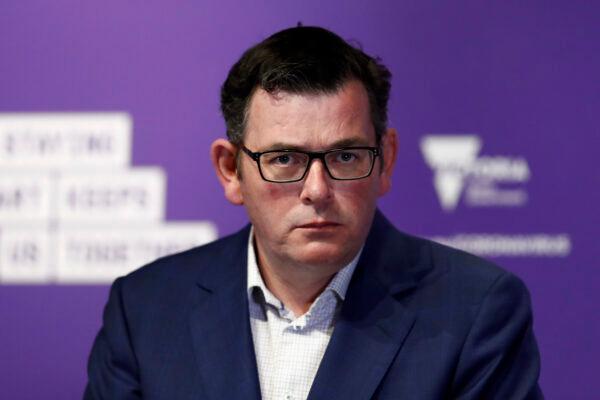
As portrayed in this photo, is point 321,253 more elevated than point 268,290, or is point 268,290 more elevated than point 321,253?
point 321,253

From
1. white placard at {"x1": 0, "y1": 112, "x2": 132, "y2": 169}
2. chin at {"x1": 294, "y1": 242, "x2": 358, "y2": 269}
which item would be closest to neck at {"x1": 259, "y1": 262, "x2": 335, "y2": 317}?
chin at {"x1": 294, "y1": 242, "x2": 358, "y2": 269}

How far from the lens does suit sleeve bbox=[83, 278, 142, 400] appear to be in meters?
2.14

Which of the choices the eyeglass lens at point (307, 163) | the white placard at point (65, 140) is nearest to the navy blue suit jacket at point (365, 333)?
the eyeglass lens at point (307, 163)

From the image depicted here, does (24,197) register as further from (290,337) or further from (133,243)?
(290,337)

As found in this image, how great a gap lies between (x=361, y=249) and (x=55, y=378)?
1314 mm

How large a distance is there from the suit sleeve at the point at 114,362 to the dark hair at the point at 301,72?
503 mm

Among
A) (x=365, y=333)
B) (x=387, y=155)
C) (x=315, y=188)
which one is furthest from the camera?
(x=387, y=155)

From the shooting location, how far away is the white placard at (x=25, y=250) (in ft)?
9.66

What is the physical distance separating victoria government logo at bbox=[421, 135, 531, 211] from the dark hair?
29.9 inches

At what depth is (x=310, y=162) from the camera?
1.94 m

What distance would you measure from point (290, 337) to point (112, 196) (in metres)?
1.06

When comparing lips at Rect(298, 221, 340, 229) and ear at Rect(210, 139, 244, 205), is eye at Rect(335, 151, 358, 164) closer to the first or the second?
lips at Rect(298, 221, 340, 229)

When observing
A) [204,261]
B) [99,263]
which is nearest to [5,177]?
[99,263]

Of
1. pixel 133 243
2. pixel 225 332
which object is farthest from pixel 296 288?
pixel 133 243
